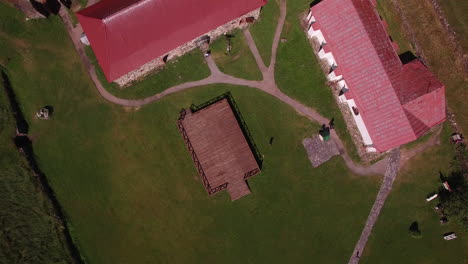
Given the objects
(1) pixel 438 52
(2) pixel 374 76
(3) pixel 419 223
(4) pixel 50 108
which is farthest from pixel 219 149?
(1) pixel 438 52

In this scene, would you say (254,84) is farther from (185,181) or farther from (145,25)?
(185,181)

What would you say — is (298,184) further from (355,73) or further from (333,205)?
(355,73)

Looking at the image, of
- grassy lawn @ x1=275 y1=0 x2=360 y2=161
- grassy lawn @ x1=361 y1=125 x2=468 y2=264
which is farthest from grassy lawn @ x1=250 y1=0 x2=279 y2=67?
grassy lawn @ x1=361 y1=125 x2=468 y2=264

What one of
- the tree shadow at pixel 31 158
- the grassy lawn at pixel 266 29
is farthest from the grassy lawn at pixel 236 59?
the tree shadow at pixel 31 158

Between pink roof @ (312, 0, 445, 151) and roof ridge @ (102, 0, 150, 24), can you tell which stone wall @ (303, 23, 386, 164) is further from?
roof ridge @ (102, 0, 150, 24)

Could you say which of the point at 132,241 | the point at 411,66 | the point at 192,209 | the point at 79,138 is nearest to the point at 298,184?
the point at 192,209

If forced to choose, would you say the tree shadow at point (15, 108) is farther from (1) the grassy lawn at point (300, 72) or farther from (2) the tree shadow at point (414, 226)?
(2) the tree shadow at point (414, 226)

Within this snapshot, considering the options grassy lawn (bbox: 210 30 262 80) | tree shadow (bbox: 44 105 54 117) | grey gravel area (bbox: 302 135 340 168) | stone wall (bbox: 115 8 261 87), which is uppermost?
tree shadow (bbox: 44 105 54 117)
